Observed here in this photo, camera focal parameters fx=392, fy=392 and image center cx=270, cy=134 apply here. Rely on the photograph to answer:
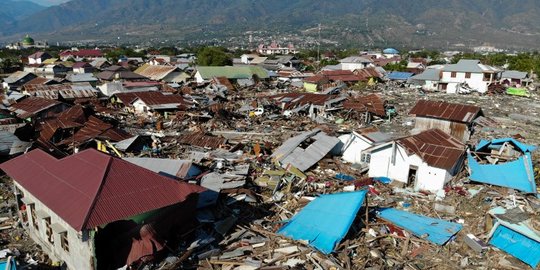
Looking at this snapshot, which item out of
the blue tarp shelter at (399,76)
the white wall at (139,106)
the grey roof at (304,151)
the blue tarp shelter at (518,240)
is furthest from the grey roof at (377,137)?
the blue tarp shelter at (399,76)

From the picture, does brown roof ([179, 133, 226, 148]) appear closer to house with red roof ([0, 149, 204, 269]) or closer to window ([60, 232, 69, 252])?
house with red roof ([0, 149, 204, 269])

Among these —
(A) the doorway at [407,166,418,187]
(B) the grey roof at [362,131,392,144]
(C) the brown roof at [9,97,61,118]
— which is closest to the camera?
(A) the doorway at [407,166,418,187]

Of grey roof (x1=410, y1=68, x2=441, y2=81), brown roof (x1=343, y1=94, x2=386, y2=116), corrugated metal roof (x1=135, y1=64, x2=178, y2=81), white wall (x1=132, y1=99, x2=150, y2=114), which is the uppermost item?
white wall (x1=132, y1=99, x2=150, y2=114)

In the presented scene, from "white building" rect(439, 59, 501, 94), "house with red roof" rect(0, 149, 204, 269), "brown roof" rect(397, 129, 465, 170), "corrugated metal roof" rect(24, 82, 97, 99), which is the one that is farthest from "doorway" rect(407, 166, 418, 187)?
"white building" rect(439, 59, 501, 94)

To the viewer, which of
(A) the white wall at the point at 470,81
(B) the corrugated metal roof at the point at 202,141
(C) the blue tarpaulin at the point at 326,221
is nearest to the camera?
(C) the blue tarpaulin at the point at 326,221

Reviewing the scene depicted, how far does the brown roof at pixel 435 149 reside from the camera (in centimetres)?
1518

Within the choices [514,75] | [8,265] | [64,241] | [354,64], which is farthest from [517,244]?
[354,64]

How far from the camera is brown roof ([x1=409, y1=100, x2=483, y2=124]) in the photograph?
2342cm

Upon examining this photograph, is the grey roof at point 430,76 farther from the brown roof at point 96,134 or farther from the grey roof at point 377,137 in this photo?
the brown roof at point 96,134

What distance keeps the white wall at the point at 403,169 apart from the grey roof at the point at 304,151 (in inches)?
99.2

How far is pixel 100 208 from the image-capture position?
28.7ft

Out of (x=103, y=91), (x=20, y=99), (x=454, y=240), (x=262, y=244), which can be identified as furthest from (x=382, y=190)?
(x=103, y=91)

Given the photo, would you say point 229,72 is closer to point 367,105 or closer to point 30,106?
point 367,105

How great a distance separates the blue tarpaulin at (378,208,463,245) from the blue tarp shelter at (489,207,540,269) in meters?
1.09
